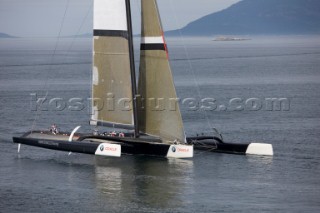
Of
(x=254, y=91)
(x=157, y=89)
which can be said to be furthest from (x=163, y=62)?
(x=254, y=91)

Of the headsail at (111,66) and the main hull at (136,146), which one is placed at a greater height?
the headsail at (111,66)

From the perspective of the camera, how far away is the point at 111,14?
49.8 metres

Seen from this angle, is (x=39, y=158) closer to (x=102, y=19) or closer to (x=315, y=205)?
(x=102, y=19)

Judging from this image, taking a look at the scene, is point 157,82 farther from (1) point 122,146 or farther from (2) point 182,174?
(2) point 182,174

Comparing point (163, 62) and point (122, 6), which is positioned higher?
point (122, 6)

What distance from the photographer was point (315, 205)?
39.2m

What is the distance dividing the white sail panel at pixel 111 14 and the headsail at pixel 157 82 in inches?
60.8

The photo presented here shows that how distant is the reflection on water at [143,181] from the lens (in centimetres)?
4066

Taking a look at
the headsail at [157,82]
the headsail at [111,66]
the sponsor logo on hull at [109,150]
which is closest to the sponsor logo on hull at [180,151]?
the headsail at [157,82]

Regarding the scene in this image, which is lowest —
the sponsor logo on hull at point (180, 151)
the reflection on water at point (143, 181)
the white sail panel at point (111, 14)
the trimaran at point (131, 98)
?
the reflection on water at point (143, 181)

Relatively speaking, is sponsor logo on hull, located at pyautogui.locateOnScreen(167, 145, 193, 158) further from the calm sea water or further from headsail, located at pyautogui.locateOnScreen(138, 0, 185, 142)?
headsail, located at pyautogui.locateOnScreen(138, 0, 185, 142)

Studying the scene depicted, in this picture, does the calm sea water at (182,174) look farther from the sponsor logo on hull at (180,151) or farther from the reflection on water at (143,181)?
the sponsor logo on hull at (180,151)

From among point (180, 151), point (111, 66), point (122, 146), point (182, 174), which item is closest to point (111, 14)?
point (111, 66)

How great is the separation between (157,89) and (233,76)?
244 feet
